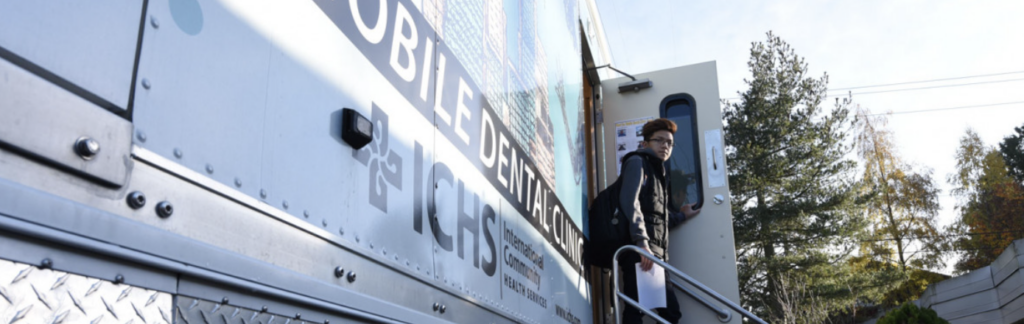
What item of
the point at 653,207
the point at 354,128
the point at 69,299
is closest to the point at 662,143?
the point at 653,207

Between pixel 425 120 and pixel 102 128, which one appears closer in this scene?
pixel 102 128

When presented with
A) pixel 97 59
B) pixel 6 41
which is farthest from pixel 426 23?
pixel 6 41

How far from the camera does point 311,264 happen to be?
118cm

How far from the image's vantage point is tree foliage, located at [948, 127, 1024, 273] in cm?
2514

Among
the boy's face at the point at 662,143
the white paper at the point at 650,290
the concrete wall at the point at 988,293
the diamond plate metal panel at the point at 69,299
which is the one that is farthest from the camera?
the concrete wall at the point at 988,293

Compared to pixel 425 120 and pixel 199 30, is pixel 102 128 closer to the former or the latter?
pixel 199 30

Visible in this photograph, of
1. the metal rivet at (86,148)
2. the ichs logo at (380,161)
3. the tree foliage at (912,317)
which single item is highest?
the tree foliage at (912,317)

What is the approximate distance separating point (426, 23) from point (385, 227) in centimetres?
59

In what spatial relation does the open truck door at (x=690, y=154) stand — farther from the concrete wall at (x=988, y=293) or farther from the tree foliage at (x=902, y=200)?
the tree foliage at (x=902, y=200)

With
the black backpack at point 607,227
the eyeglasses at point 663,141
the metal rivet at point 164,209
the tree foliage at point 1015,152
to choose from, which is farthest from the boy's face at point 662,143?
the tree foliage at point 1015,152

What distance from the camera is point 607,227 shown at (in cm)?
402

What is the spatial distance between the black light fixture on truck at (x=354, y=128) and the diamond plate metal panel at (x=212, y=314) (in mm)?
372

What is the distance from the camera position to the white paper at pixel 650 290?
3850mm

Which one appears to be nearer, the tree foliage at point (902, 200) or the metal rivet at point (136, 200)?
the metal rivet at point (136, 200)
